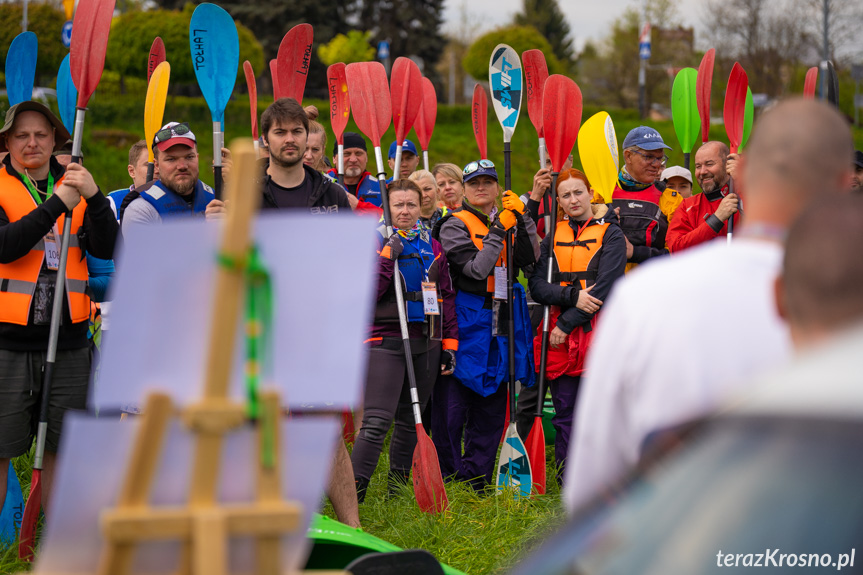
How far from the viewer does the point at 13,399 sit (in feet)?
11.5

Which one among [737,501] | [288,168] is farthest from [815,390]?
[288,168]

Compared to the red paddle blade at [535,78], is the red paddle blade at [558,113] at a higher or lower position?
lower

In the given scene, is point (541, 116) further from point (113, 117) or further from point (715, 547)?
point (113, 117)

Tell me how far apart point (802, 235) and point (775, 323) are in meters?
0.20

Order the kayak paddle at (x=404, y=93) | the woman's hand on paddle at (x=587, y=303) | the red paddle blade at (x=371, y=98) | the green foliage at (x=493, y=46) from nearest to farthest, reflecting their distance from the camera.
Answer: the woman's hand on paddle at (x=587, y=303) < the red paddle blade at (x=371, y=98) < the kayak paddle at (x=404, y=93) < the green foliage at (x=493, y=46)

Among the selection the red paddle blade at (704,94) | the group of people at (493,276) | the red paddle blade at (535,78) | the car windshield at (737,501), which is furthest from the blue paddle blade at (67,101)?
the car windshield at (737,501)

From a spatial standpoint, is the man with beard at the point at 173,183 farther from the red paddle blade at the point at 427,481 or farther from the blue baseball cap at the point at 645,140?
the blue baseball cap at the point at 645,140

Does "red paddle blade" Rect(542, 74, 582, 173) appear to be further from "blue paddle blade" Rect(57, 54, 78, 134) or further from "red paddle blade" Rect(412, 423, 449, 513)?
"blue paddle blade" Rect(57, 54, 78, 134)

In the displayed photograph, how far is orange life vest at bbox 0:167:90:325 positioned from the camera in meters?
3.47

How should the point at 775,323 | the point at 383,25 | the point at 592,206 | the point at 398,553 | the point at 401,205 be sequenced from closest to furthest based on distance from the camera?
1. the point at 775,323
2. the point at 398,553
3. the point at 401,205
4. the point at 592,206
5. the point at 383,25

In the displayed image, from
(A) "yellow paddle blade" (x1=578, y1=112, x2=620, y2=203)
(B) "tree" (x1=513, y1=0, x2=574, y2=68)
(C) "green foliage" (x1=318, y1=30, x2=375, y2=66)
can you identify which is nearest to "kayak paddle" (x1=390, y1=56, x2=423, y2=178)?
(A) "yellow paddle blade" (x1=578, y1=112, x2=620, y2=203)

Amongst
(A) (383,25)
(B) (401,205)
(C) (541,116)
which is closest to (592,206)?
(C) (541,116)

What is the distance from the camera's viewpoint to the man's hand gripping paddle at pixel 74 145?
344 cm

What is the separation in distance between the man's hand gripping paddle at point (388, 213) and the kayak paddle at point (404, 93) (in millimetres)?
182
